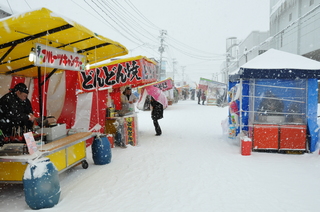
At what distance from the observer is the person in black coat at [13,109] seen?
502 cm

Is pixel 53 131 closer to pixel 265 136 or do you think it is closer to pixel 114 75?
pixel 114 75

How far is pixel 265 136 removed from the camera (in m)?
7.05

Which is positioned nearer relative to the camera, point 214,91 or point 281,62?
point 281,62

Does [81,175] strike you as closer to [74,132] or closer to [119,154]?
[74,132]

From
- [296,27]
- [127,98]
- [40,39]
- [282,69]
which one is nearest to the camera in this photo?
[40,39]

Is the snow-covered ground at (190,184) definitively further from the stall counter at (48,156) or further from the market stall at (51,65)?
the market stall at (51,65)

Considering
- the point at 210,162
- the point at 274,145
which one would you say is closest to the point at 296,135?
the point at 274,145

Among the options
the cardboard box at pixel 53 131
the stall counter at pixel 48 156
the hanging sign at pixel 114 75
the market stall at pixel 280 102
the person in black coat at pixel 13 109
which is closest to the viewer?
the stall counter at pixel 48 156

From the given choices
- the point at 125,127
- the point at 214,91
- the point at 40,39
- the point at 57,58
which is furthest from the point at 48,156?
the point at 214,91

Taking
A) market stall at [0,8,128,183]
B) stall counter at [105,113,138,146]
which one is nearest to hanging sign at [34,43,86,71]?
market stall at [0,8,128,183]

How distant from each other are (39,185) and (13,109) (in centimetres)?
221

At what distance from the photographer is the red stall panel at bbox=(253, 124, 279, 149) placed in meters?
6.99

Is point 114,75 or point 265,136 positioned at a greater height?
point 114,75

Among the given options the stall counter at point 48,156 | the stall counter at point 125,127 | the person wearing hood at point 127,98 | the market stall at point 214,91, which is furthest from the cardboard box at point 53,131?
the market stall at point 214,91
